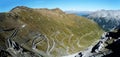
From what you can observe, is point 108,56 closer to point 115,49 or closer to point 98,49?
point 115,49

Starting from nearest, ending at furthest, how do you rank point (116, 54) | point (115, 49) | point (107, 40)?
point (116, 54) < point (115, 49) < point (107, 40)

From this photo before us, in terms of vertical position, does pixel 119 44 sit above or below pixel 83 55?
above

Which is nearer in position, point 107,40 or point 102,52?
point 102,52

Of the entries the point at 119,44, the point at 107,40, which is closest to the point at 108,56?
the point at 119,44

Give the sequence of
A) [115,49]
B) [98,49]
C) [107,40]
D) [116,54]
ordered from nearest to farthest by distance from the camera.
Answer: [116,54] → [115,49] → [98,49] → [107,40]

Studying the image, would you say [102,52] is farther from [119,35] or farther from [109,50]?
[119,35]

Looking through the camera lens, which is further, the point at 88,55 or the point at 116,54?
the point at 88,55

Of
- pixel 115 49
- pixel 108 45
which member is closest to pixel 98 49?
pixel 108 45

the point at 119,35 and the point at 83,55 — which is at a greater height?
the point at 119,35

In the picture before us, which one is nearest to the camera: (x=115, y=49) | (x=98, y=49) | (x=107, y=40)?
(x=115, y=49)
